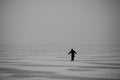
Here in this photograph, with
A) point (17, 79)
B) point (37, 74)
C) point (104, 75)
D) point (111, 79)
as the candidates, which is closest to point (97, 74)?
point (104, 75)

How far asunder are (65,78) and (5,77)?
3.68 meters

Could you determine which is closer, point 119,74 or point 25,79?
point 25,79

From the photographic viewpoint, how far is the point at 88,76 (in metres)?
19.2

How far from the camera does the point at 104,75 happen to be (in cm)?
1945

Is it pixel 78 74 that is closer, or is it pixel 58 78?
pixel 58 78

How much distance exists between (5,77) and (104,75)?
6.25 metres

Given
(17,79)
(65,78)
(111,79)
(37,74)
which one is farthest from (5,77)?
(111,79)

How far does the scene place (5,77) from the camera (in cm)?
1858

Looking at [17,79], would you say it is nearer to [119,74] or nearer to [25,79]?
[25,79]

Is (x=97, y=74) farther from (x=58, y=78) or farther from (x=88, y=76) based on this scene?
(x=58, y=78)

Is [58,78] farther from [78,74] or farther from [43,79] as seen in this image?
[78,74]

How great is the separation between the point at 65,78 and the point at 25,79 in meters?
2.41

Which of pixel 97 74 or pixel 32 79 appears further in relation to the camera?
pixel 97 74

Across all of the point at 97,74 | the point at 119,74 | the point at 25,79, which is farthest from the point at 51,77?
the point at 119,74
